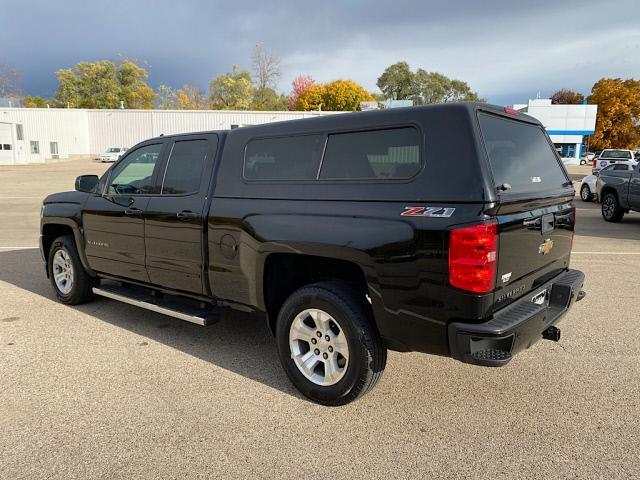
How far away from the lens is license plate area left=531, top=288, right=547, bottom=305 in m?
3.19

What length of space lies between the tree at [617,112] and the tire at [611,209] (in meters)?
65.7

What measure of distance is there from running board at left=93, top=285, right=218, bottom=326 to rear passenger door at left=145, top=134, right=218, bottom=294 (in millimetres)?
175

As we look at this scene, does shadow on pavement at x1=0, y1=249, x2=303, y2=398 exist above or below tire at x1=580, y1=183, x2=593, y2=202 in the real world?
below

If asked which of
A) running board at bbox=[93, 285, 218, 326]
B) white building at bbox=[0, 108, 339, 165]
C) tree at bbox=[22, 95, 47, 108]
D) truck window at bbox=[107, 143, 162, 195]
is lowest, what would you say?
running board at bbox=[93, 285, 218, 326]

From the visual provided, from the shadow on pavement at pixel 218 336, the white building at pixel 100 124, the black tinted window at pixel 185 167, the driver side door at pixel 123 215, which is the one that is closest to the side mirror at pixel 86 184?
the driver side door at pixel 123 215

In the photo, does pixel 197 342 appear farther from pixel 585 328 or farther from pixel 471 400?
pixel 585 328

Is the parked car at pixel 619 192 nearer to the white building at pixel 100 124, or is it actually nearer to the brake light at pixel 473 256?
the brake light at pixel 473 256

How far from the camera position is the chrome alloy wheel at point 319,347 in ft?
10.5

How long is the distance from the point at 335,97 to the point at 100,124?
37.3 metres

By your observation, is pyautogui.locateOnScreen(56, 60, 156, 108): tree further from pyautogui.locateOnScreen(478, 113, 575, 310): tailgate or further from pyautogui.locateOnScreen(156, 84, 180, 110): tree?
pyautogui.locateOnScreen(478, 113, 575, 310): tailgate

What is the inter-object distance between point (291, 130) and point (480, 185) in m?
1.53

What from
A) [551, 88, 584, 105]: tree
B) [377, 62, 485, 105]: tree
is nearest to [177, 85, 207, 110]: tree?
[377, 62, 485, 105]: tree

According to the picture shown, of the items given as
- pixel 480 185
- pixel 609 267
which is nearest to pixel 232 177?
pixel 480 185

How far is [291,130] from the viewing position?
3533mm
